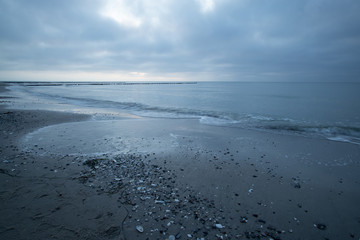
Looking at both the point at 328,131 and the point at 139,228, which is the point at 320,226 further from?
the point at 328,131

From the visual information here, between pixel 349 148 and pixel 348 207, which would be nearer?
pixel 348 207

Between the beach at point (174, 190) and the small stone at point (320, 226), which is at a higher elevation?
the beach at point (174, 190)

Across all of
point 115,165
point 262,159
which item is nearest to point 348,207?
point 262,159

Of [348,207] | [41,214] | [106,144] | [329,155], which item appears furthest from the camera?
[106,144]

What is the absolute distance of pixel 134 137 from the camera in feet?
38.5

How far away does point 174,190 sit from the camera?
5.71m

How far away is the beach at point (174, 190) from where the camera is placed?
424 cm

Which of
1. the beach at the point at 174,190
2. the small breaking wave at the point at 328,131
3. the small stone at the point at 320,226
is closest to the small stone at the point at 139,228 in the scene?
the beach at the point at 174,190

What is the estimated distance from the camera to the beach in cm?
424

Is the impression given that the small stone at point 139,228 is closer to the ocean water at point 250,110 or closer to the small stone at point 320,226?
the small stone at point 320,226

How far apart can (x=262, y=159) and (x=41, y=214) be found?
29.2 ft

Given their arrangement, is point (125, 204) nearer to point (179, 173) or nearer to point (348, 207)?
point (179, 173)

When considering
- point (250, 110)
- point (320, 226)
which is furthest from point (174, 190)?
point (250, 110)

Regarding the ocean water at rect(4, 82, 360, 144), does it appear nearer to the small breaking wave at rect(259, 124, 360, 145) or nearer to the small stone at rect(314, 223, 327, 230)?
the small breaking wave at rect(259, 124, 360, 145)
